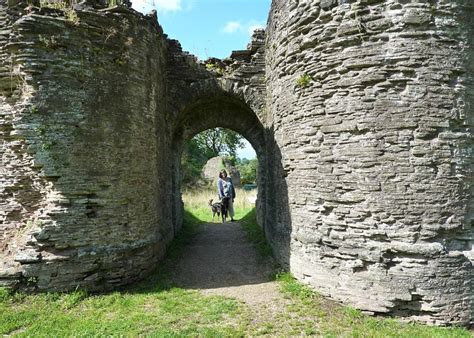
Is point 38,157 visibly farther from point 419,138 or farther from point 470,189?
point 470,189

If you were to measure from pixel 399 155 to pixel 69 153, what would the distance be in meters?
5.42

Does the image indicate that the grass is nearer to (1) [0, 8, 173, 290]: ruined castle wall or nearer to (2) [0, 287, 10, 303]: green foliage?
(1) [0, 8, 173, 290]: ruined castle wall

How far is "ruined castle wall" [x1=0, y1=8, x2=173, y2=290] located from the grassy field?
0.42 m

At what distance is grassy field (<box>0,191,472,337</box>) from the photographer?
4318 millimetres

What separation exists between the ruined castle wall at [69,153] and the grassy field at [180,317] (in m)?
0.42

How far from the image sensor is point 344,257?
5020 mm

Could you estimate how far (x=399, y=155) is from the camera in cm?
467

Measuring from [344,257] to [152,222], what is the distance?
3960 mm

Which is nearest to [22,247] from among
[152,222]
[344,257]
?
[152,222]

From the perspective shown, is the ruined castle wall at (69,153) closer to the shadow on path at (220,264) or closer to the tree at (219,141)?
the shadow on path at (220,264)

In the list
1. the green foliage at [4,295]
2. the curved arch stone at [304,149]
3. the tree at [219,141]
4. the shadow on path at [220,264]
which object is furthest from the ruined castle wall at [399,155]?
the tree at [219,141]

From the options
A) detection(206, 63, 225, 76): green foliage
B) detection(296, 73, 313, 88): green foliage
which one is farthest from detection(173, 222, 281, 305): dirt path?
detection(206, 63, 225, 76): green foliage

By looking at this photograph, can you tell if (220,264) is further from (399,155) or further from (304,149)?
(399,155)

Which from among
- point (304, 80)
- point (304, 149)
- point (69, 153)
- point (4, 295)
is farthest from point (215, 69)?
point (4, 295)
